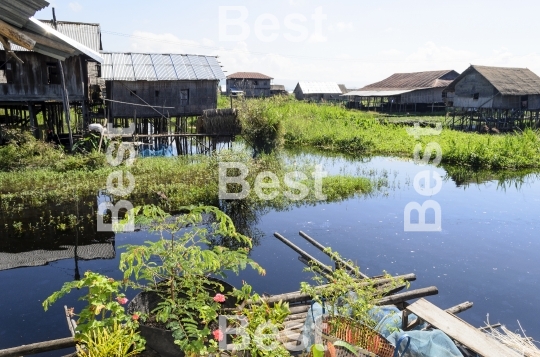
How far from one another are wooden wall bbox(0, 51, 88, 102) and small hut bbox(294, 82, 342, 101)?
3810cm

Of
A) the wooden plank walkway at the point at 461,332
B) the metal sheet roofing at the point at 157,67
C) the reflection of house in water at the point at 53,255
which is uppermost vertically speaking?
the metal sheet roofing at the point at 157,67

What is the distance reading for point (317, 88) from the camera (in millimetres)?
55844

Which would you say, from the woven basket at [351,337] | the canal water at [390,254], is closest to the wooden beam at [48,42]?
the woven basket at [351,337]

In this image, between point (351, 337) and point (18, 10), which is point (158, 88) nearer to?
point (18, 10)

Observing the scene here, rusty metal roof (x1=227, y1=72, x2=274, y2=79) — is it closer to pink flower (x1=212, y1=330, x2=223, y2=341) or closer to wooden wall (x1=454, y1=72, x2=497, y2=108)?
wooden wall (x1=454, y1=72, x2=497, y2=108)

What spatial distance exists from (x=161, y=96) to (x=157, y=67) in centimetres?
138

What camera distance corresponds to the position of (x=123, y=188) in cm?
1327

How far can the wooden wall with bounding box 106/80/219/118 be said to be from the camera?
20391 millimetres

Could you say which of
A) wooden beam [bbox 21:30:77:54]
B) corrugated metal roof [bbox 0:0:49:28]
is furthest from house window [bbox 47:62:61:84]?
corrugated metal roof [bbox 0:0:49:28]

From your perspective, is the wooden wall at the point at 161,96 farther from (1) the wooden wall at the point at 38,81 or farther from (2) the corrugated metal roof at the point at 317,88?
(2) the corrugated metal roof at the point at 317,88

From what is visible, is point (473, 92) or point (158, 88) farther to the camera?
point (473, 92)

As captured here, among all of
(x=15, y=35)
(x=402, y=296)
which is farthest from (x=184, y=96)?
(x=15, y=35)

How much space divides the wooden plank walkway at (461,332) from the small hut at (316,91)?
50160mm

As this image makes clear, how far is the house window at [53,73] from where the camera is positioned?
57.0 feet
